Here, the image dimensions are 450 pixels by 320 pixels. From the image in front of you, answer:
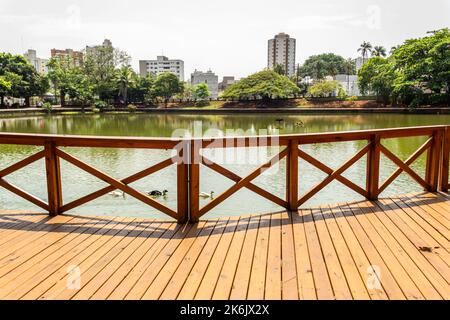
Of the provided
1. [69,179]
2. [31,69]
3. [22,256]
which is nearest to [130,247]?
[22,256]

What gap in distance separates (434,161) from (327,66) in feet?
322

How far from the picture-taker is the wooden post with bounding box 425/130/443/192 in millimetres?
5117

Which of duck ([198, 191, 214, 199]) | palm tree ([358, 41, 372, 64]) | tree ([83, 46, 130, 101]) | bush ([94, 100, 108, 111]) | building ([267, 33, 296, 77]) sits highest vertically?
building ([267, 33, 296, 77])

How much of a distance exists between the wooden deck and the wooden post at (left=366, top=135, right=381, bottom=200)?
0.42 meters

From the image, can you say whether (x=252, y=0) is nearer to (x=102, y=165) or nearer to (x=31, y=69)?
(x=102, y=165)

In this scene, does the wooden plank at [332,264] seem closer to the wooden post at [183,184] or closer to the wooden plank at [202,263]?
the wooden plank at [202,263]

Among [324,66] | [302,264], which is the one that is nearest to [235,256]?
[302,264]

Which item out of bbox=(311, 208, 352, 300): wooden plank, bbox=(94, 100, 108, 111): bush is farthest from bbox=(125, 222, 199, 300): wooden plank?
bbox=(94, 100, 108, 111): bush

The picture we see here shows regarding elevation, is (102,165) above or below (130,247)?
below

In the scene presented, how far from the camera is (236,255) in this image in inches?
127

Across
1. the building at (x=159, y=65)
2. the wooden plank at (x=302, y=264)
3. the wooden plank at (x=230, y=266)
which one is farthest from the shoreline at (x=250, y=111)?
the building at (x=159, y=65)

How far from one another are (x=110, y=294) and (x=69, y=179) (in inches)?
403

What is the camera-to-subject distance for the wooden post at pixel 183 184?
12.8 ft

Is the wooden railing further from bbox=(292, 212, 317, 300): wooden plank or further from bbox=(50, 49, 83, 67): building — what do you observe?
bbox=(50, 49, 83, 67): building
